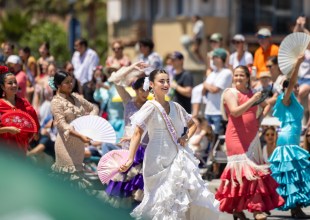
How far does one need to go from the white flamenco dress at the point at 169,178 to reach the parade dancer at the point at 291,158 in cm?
234

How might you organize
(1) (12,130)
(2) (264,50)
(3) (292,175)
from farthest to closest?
(2) (264,50) → (3) (292,175) → (1) (12,130)

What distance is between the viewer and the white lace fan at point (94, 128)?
471 inches

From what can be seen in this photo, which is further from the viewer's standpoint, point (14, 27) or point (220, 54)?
point (14, 27)

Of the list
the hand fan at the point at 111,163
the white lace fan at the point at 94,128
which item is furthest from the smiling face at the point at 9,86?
the hand fan at the point at 111,163

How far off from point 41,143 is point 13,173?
31.8 ft

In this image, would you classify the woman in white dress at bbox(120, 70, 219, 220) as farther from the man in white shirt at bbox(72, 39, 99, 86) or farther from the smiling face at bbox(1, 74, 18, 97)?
the man in white shirt at bbox(72, 39, 99, 86)

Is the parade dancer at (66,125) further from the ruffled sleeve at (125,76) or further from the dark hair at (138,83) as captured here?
the ruffled sleeve at (125,76)

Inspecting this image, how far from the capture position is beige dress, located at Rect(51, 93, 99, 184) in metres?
12.1

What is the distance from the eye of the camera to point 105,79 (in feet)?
58.9

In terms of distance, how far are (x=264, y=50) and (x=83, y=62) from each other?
3875 mm

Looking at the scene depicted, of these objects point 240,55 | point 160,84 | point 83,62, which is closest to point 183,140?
A: point 160,84

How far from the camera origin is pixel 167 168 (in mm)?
10430

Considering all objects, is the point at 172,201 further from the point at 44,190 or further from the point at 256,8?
the point at 256,8

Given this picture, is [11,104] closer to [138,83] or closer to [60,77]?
[60,77]
